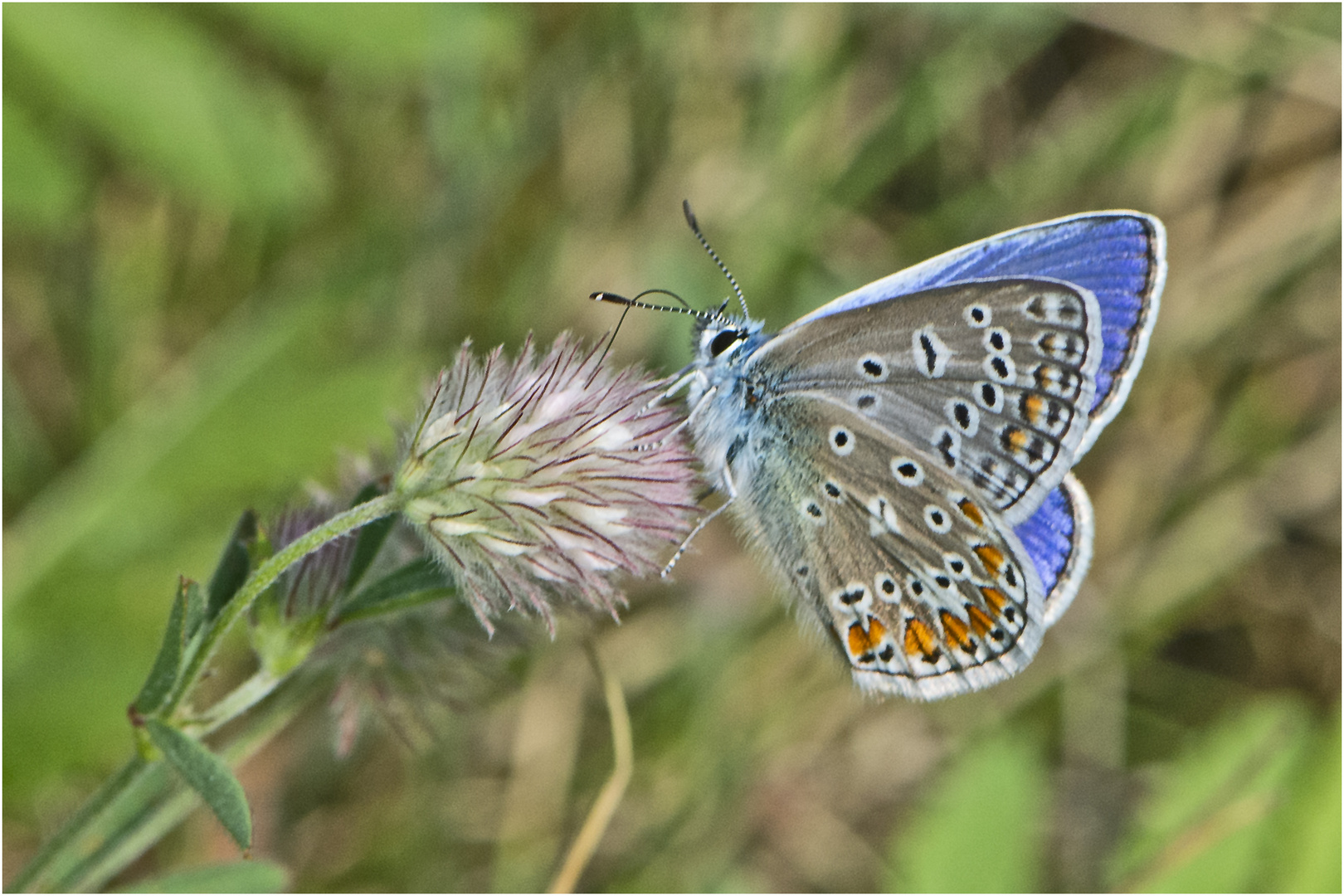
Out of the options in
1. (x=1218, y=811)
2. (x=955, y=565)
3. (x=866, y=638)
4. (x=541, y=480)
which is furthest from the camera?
(x=1218, y=811)

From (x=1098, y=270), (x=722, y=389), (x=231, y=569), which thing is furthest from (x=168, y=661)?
(x=1098, y=270)

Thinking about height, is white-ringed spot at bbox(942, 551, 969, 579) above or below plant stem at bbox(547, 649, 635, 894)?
above

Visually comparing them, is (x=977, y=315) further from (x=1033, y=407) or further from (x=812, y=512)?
(x=812, y=512)

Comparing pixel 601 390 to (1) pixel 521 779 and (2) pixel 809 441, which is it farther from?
(1) pixel 521 779

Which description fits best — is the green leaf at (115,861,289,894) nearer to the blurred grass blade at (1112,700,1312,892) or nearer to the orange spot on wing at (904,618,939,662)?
the orange spot on wing at (904,618,939,662)

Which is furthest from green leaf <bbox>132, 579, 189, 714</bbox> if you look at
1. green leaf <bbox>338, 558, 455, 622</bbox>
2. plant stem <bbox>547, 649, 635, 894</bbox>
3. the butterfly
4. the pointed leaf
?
plant stem <bbox>547, 649, 635, 894</bbox>

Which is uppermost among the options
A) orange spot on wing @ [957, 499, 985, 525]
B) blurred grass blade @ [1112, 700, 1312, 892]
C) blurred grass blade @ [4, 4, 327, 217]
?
blurred grass blade @ [4, 4, 327, 217]

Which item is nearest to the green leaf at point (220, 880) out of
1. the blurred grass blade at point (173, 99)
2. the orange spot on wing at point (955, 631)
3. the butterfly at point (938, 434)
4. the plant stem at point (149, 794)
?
the plant stem at point (149, 794)

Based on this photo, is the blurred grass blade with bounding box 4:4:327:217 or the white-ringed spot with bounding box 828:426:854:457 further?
the blurred grass blade with bounding box 4:4:327:217
